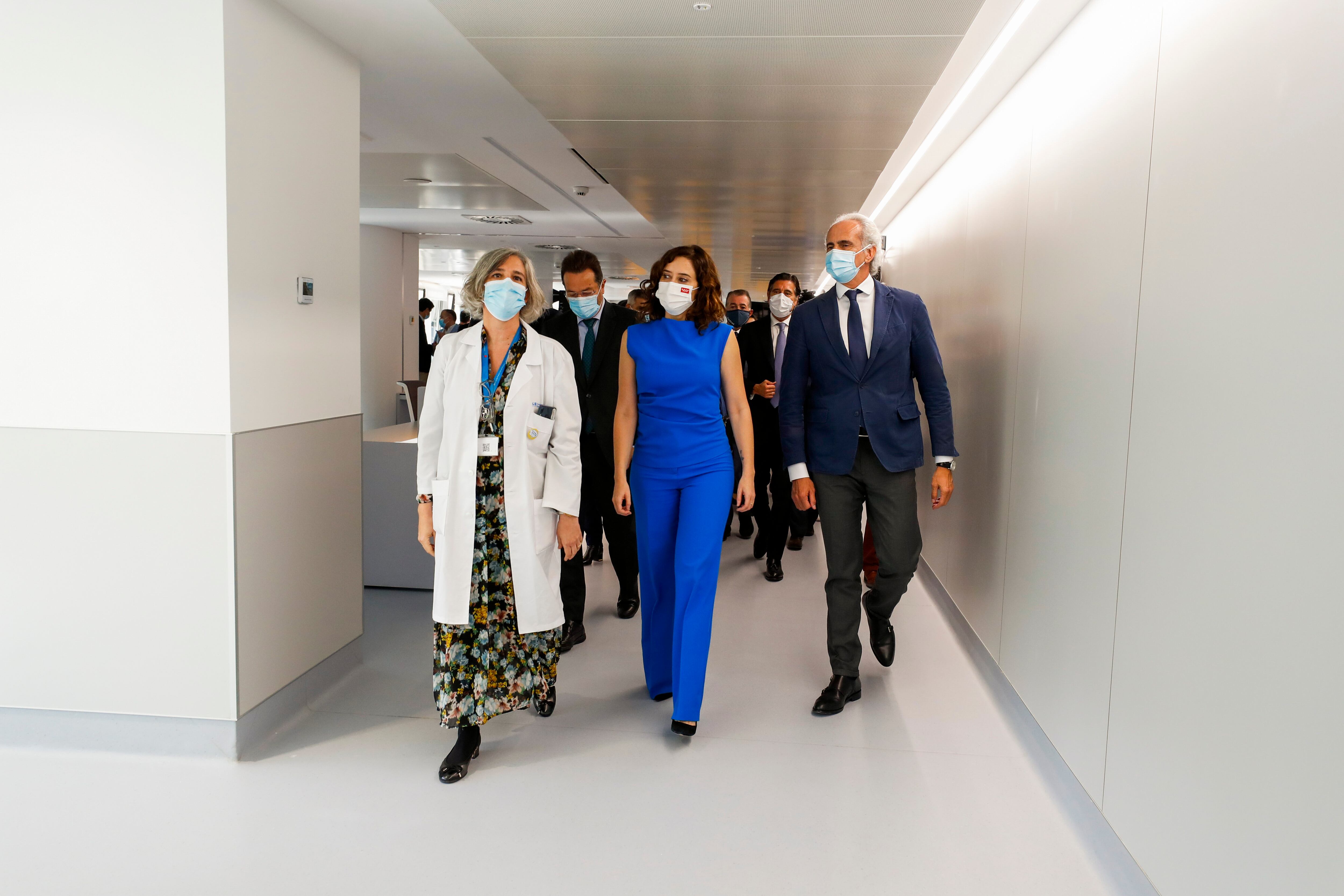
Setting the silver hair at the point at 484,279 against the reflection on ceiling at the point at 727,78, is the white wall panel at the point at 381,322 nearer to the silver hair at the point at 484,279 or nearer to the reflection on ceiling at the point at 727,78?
the reflection on ceiling at the point at 727,78

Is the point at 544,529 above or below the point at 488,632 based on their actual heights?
above

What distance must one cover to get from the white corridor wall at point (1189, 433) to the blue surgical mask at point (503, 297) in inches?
74.5

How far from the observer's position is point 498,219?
10062mm

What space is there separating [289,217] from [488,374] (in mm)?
1157

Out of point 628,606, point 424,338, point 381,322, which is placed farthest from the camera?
point 424,338

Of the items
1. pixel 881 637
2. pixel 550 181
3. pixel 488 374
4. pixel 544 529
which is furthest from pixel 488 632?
pixel 550 181

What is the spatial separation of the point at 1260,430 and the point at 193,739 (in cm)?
341

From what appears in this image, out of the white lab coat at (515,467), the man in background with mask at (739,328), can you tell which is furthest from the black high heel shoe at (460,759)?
the man in background with mask at (739,328)

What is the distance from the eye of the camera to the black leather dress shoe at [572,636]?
168 inches

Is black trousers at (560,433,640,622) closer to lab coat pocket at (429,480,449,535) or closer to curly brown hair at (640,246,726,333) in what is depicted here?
curly brown hair at (640,246,726,333)

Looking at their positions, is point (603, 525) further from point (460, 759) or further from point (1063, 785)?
point (1063, 785)

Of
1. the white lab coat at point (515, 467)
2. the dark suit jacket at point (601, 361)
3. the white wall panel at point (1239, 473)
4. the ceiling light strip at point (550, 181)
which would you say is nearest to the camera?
the white wall panel at point (1239, 473)

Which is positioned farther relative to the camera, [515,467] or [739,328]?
[739,328]

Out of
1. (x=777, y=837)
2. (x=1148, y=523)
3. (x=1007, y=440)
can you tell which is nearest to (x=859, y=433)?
(x=1007, y=440)
